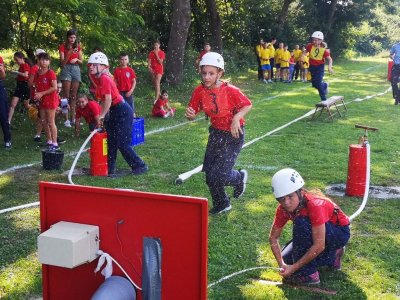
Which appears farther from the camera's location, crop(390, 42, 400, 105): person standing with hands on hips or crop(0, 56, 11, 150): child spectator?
crop(390, 42, 400, 105): person standing with hands on hips

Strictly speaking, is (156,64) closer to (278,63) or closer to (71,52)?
(71,52)

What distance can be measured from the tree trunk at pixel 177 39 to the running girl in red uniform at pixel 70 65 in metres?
8.24

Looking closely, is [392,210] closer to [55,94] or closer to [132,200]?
[132,200]

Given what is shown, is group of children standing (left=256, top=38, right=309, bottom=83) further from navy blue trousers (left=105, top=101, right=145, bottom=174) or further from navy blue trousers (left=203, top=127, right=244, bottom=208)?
navy blue trousers (left=203, top=127, right=244, bottom=208)

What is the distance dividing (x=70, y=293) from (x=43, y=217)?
497mm

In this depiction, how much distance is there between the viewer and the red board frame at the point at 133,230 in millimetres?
3238

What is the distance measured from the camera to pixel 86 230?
3373 mm

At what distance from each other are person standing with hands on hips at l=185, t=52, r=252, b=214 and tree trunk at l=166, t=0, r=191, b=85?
14.5 m

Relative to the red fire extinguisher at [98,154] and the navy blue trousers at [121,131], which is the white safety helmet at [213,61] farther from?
the red fire extinguisher at [98,154]

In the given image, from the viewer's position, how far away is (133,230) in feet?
11.1

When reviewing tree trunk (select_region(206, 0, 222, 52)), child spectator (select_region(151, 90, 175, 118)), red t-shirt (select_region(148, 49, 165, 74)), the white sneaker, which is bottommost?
the white sneaker

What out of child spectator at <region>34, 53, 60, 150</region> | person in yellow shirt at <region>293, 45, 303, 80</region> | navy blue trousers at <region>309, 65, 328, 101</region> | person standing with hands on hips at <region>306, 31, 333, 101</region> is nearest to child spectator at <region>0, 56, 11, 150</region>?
child spectator at <region>34, 53, 60, 150</region>

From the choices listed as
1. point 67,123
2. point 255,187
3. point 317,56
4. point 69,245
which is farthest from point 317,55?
point 69,245

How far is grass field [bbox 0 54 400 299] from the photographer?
4.89 m
